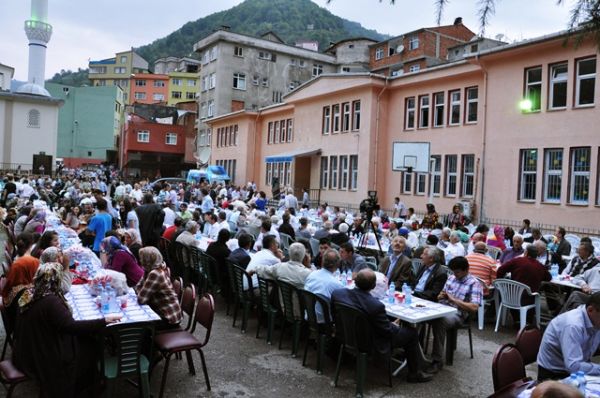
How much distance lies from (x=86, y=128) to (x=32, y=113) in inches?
666

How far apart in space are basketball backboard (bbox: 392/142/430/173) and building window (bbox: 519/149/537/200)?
11.4ft

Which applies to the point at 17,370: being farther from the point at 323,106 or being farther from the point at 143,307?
the point at 323,106

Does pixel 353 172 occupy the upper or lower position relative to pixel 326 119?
lower

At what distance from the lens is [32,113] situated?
158 ft

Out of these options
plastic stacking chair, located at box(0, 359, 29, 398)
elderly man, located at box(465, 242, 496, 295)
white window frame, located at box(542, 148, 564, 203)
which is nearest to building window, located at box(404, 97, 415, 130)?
white window frame, located at box(542, 148, 564, 203)

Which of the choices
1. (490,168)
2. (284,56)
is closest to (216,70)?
(284,56)

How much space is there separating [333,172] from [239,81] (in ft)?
66.9

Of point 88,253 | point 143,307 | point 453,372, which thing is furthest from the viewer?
point 88,253

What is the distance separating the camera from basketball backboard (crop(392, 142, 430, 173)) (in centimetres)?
1961

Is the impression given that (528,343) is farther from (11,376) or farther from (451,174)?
(451,174)

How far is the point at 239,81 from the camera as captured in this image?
44.5m

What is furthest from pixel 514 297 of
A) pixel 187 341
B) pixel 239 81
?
pixel 239 81

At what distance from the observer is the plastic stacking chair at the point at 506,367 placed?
378 cm

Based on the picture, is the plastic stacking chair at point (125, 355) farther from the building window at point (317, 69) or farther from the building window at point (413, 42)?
the building window at point (317, 69)
